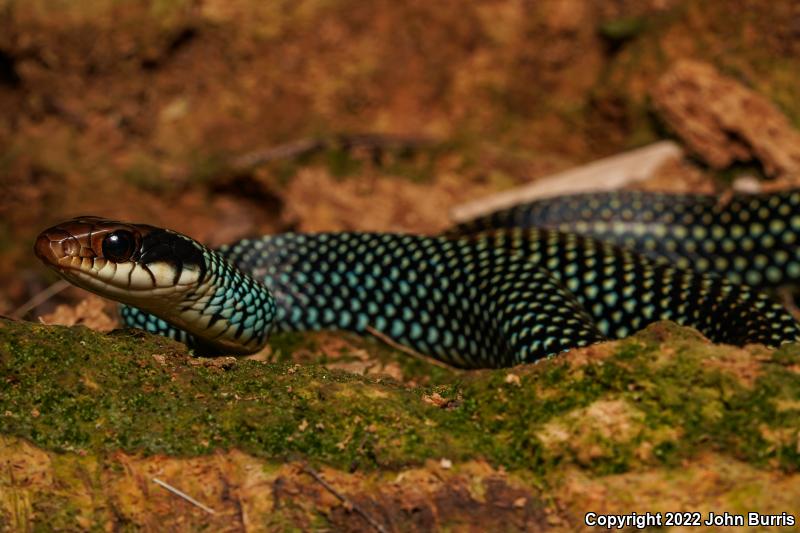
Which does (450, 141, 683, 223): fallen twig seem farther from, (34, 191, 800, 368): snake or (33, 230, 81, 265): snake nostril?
(33, 230, 81, 265): snake nostril

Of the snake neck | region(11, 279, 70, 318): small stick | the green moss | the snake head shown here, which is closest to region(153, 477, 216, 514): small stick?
the green moss

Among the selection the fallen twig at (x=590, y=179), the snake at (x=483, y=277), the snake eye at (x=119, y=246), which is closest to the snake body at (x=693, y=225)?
the snake at (x=483, y=277)

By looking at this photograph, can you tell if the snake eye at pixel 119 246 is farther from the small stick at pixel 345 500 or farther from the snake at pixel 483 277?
the small stick at pixel 345 500

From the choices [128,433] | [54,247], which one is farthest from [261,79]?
[128,433]

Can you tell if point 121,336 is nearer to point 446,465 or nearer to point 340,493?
point 340,493

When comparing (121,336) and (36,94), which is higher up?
(36,94)

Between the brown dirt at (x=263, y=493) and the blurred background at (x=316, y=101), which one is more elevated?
the blurred background at (x=316, y=101)
